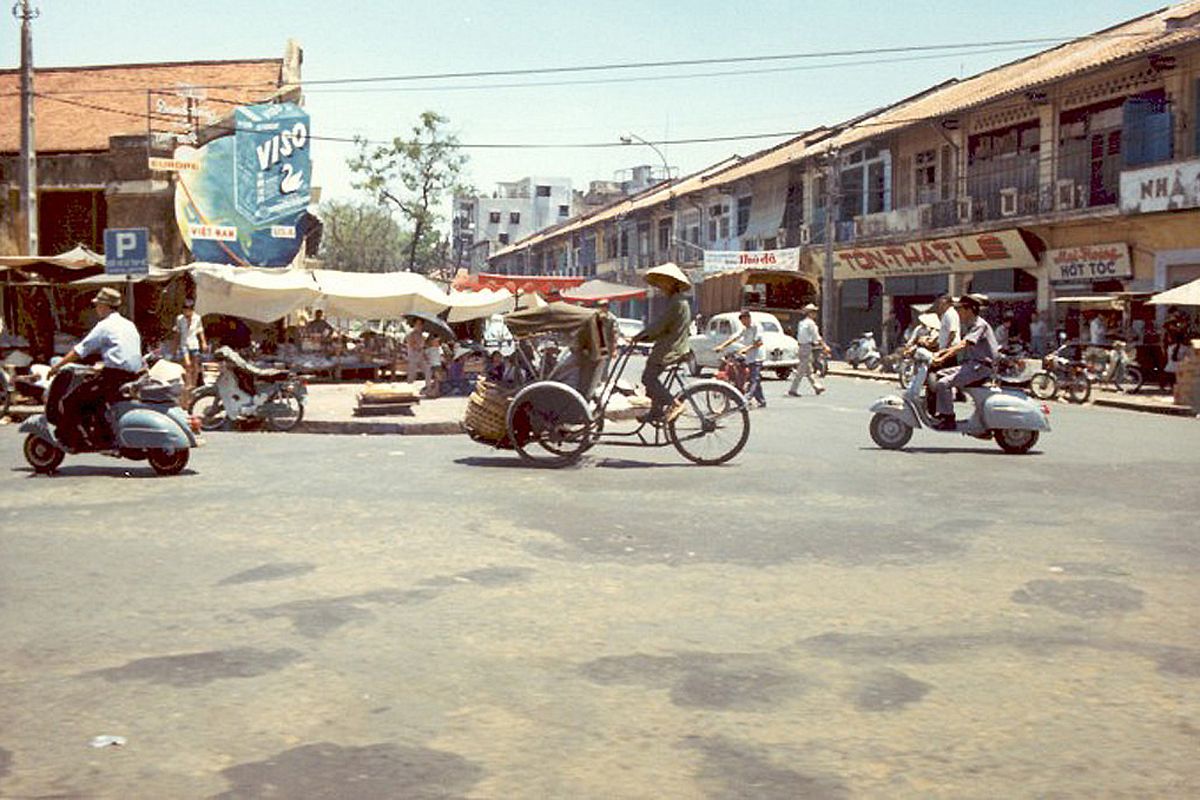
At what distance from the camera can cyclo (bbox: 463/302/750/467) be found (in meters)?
11.4

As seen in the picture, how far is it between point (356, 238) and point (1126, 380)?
258 feet

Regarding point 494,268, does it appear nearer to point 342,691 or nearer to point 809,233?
point 809,233

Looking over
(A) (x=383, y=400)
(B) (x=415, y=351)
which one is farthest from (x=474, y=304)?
(A) (x=383, y=400)

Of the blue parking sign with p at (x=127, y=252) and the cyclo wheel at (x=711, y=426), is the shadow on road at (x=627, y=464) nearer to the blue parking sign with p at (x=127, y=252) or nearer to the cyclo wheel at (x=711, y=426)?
the cyclo wheel at (x=711, y=426)

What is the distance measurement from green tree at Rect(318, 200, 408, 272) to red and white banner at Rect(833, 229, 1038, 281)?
57157 millimetres

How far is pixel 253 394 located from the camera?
15688 mm

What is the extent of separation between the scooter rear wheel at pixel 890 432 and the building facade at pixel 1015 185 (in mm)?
15810

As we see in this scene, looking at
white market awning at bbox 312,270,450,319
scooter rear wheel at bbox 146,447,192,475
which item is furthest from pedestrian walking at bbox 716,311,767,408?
scooter rear wheel at bbox 146,447,192,475

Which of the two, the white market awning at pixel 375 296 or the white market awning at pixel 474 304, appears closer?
the white market awning at pixel 375 296

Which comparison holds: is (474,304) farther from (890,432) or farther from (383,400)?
(890,432)

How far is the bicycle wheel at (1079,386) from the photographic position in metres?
23.3

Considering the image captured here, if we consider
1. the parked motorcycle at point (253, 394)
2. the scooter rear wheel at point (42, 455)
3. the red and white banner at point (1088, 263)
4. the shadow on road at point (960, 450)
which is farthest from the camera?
the red and white banner at point (1088, 263)

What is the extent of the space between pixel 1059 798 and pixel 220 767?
242cm

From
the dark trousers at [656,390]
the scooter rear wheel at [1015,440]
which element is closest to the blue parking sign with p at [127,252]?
the dark trousers at [656,390]
